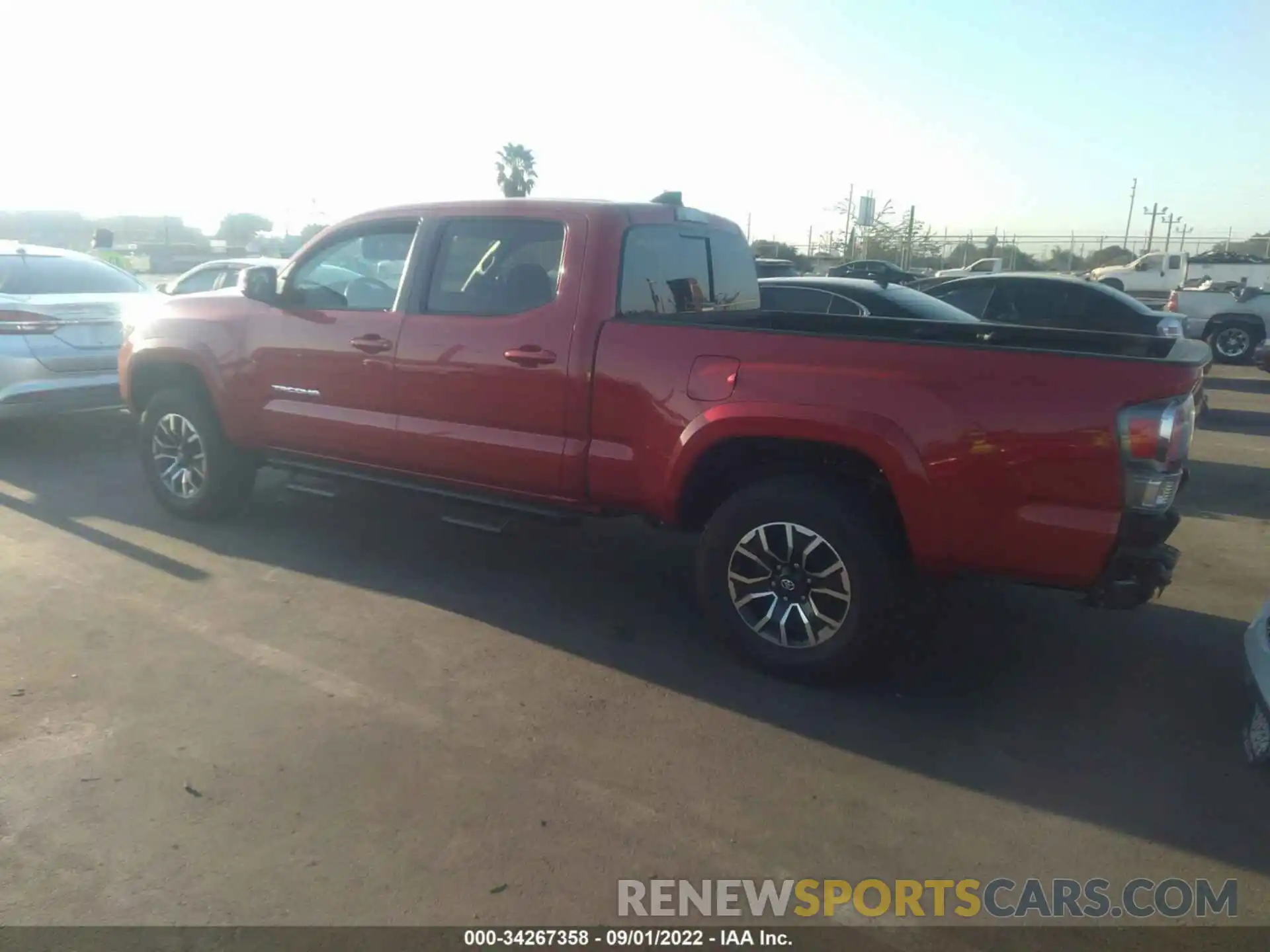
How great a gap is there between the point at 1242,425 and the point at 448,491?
9636mm

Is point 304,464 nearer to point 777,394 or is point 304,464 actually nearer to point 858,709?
point 777,394

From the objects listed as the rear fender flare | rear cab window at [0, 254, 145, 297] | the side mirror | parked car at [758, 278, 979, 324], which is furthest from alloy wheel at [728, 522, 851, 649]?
rear cab window at [0, 254, 145, 297]

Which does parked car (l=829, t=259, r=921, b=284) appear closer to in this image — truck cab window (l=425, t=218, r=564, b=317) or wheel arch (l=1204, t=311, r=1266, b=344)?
wheel arch (l=1204, t=311, r=1266, b=344)

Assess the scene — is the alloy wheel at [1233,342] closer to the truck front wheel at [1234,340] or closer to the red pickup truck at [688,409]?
the truck front wheel at [1234,340]

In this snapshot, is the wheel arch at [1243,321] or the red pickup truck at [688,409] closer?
the red pickup truck at [688,409]

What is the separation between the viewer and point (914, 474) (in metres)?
3.78

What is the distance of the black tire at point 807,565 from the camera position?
3.97 meters

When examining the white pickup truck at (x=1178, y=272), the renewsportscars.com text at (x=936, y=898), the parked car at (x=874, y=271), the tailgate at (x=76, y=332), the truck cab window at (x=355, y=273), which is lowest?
the renewsportscars.com text at (x=936, y=898)

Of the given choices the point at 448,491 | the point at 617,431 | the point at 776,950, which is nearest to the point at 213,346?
the point at 448,491

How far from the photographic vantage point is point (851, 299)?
836cm

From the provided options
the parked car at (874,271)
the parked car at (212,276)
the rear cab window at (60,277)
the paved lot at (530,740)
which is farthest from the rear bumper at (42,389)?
the parked car at (874,271)

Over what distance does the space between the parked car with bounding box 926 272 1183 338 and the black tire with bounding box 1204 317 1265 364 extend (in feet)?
19.6

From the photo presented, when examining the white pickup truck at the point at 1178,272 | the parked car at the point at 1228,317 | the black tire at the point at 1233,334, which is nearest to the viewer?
the parked car at the point at 1228,317

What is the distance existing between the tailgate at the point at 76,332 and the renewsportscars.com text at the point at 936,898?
694cm
